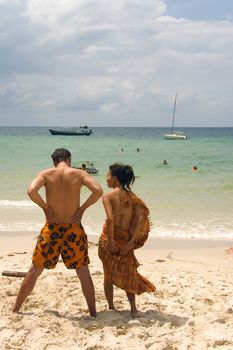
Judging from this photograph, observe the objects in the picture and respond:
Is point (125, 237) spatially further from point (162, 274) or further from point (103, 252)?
point (162, 274)

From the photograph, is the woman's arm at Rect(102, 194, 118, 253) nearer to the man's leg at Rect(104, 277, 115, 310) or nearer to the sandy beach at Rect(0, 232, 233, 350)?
the man's leg at Rect(104, 277, 115, 310)

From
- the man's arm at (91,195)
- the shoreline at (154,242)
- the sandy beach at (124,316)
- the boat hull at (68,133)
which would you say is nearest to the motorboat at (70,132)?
the boat hull at (68,133)

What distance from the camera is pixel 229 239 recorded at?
10516mm

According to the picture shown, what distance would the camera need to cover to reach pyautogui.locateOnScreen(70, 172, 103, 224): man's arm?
445 centimetres

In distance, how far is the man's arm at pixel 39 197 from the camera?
4.42m

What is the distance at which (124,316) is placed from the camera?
500 centimetres

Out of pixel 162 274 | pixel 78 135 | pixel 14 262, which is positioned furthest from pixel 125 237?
pixel 78 135

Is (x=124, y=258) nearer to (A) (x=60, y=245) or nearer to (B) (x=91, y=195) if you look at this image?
(A) (x=60, y=245)

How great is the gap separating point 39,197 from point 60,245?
56 centimetres

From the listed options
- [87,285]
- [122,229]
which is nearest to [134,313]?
[87,285]

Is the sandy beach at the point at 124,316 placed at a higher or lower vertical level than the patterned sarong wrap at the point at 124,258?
lower

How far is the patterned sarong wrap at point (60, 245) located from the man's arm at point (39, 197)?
8 cm

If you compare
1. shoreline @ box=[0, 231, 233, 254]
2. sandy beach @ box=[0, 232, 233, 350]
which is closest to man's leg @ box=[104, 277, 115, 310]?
sandy beach @ box=[0, 232, 233, 350]

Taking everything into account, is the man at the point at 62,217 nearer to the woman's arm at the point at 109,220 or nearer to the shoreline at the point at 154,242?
the woman's arm at the point at 109,220
